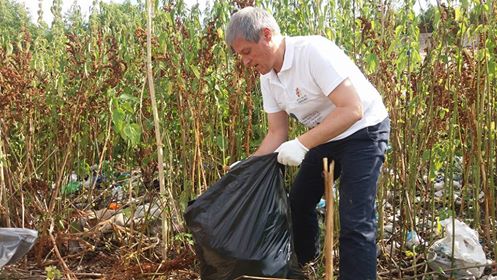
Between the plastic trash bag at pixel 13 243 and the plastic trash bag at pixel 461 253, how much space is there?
1808 millimetres

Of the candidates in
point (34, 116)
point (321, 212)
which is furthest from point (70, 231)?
point (321, 212)

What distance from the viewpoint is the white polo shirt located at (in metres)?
2.12

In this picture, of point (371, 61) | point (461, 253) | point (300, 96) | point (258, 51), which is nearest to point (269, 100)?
point (300, 96)

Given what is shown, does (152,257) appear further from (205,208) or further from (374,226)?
(374,226)

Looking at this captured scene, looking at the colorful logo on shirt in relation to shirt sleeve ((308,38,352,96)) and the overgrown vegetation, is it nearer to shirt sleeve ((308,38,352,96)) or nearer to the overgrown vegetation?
shirt sleeve ((308,38,352,96))

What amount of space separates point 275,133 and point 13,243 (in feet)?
3.87

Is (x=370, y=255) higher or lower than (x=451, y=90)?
lower

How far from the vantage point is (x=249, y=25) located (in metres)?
2.11

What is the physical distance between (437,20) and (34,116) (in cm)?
223

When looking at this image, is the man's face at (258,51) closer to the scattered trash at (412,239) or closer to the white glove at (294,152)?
the white glove at (294,152)

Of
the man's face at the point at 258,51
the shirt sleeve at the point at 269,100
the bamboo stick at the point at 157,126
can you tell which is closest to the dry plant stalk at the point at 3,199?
the bamboo stick at the point at 157,126

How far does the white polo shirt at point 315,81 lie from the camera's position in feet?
6.97

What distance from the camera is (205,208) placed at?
7.39 ft

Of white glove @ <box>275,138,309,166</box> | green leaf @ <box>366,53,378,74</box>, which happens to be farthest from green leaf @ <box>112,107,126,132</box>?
green leaf @ <box>366,53,378,74</box>
